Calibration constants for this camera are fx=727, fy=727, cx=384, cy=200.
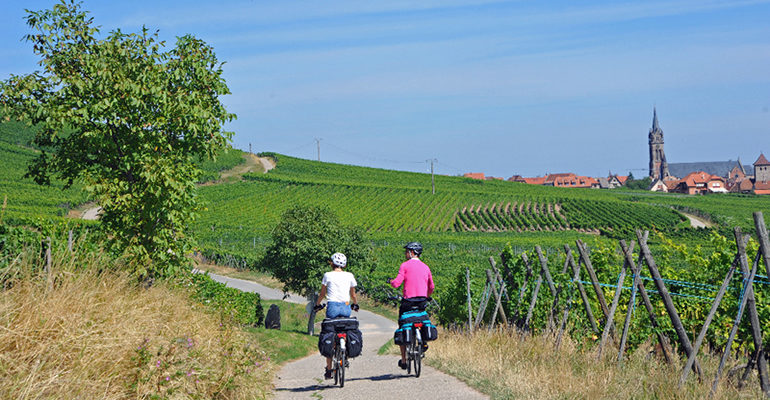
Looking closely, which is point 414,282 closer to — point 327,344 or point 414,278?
point 414,278

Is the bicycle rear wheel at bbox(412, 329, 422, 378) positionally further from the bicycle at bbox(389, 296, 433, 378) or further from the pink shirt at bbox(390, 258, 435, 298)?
the pink shirt at bbox(390, 258, 435, 298)

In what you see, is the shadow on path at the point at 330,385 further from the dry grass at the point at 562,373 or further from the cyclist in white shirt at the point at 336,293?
the dry grass at the point at 562,373

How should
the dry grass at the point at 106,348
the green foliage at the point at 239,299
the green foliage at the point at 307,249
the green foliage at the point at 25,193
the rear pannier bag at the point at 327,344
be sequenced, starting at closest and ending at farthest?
1. the dry grass at the point at 106,348
2. the rear pannier bag at the point at 327,344
3. the green foliage at the point at 239,299
4. the green foliage at the point at 307,249
5. the green foliage at the point at 25,193

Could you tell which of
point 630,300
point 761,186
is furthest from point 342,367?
point 761,186

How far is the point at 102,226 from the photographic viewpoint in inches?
527

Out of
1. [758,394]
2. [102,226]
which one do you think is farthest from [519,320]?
[102,226]

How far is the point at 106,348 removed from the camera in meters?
6.49

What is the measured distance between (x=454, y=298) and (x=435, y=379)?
11.2m

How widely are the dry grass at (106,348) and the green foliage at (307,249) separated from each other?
2222cm

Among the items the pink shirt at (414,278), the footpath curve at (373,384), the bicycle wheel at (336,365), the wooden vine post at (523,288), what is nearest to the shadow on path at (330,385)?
the footpath curve at (373,384)

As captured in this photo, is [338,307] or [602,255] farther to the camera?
[602,255]

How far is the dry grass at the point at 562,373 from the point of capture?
7.23m

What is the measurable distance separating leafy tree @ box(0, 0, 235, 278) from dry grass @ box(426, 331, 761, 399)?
214 inches

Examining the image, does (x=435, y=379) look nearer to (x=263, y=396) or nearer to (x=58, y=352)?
(x=263, y=396)
